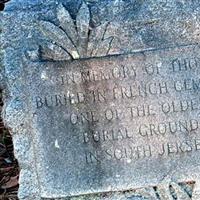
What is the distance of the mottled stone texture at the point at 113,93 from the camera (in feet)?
9.74

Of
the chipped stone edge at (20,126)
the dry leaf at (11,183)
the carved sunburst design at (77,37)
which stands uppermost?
the carved sunburst design at (77,37)

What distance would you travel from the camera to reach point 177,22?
2.98 metres

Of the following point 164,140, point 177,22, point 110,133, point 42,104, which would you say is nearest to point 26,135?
point 42,104

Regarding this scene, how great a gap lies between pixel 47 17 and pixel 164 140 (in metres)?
0.67

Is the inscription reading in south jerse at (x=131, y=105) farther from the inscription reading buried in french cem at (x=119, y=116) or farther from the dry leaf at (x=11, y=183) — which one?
the dry leaf at (x=11, y=183)

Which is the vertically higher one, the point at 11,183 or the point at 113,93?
the point at 113,93

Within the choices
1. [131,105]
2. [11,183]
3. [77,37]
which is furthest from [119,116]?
[11,183]

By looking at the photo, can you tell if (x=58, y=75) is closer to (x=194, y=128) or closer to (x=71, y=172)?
(x=71, y=172)

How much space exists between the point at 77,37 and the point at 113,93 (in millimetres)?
259

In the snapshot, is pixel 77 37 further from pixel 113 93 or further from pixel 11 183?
pixel 11 183

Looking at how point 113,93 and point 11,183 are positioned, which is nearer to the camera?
point 113,93

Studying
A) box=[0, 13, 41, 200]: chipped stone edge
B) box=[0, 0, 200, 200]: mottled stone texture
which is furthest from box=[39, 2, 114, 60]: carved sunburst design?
box=[0, 13, 41, 200]: chipped stone edge

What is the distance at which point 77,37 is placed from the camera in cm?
297

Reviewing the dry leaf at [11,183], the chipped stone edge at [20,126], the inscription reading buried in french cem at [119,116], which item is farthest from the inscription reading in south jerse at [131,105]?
the dry leaf at [11,183]
